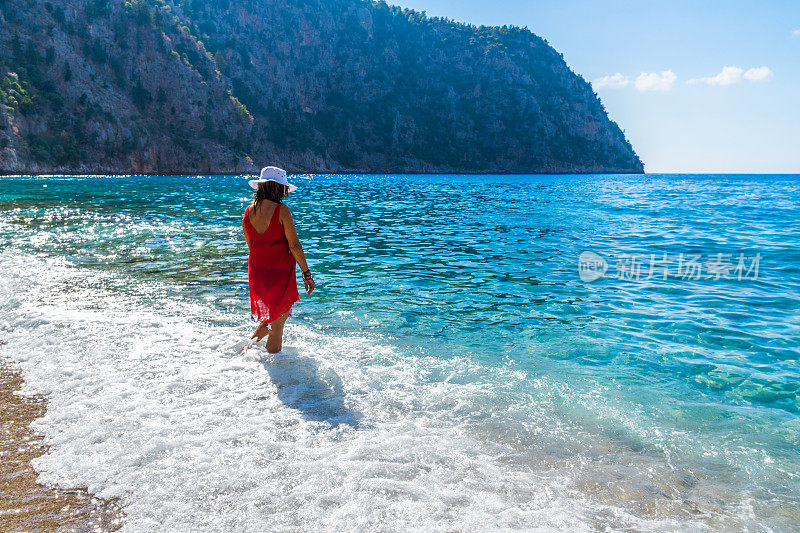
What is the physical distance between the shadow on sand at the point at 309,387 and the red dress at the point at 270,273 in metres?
0.56

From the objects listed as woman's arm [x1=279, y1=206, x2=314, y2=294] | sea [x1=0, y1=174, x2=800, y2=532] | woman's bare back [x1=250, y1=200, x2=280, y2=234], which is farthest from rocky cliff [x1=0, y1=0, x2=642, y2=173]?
woman's arm [x1=279, y1=206, x2=314, y2=294]

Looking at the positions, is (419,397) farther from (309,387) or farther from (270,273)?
(270,273)

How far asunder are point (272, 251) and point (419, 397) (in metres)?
2.32

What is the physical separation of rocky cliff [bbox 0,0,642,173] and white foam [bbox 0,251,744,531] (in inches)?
3318

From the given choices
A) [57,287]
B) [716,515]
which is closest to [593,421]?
[716,515]

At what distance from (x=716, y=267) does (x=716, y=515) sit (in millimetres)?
11596

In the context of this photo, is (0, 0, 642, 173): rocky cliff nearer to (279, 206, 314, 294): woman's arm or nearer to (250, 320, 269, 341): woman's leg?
(250, 320, 269, 341): woman's leg

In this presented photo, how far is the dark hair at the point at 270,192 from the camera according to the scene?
5211 millimetres

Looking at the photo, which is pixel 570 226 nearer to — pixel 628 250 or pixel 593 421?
pixel 628 250

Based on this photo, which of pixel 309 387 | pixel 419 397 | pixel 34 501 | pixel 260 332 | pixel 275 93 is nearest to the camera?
pixel 34 501

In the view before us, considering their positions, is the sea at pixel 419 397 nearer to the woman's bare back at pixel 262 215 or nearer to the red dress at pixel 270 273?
the red dress at pixel 270 273

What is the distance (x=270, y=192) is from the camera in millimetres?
5246

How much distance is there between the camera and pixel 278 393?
4.75 meters

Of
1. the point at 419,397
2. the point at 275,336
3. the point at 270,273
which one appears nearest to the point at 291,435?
the point at 419,397
